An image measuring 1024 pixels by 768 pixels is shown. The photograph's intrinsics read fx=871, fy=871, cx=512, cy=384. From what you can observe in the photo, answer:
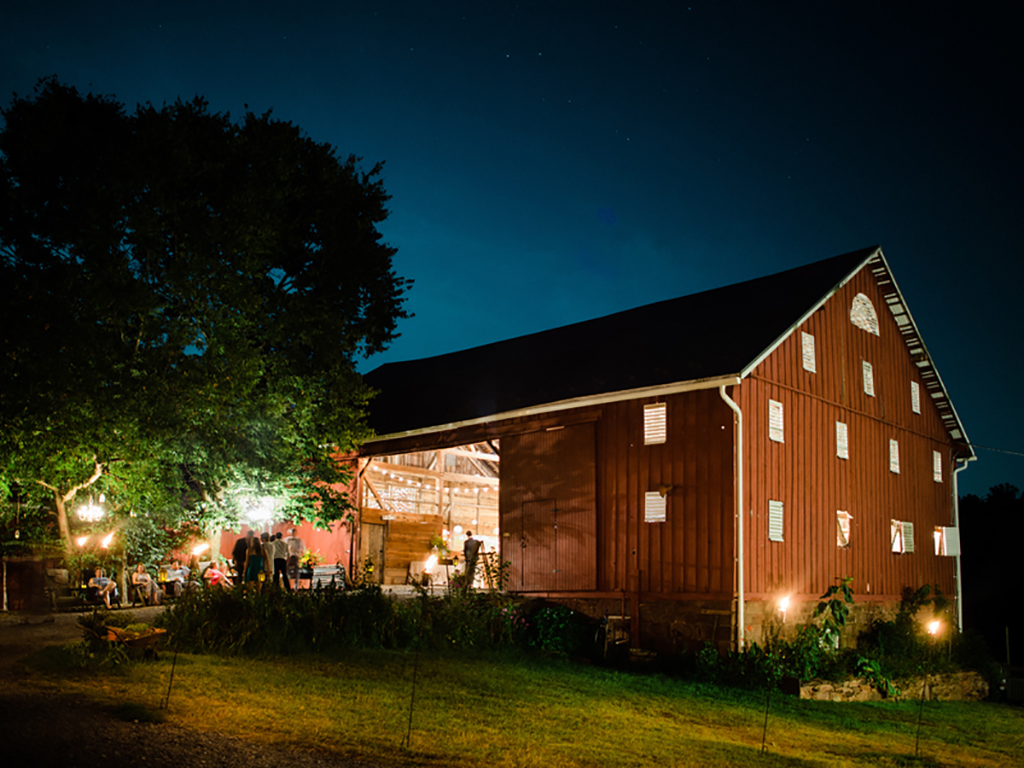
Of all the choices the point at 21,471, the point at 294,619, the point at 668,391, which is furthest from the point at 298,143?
the point at 294,619

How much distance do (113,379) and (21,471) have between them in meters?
2.52

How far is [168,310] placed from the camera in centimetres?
1975

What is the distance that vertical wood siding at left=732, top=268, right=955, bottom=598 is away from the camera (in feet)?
55.7

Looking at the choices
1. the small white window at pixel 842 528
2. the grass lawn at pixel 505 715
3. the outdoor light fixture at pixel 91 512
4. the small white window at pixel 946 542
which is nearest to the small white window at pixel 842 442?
the small white window at pixel 842 528

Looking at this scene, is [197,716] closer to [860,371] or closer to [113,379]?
[113,379]

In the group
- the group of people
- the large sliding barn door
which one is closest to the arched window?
the large sliding barn door

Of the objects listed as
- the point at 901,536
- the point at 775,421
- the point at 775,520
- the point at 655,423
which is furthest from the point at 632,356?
the point at 901,536

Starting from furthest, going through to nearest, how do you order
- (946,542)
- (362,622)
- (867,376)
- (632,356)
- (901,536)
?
(946,542) → (901,536) → (867,376) → (632,356) → (362,622)

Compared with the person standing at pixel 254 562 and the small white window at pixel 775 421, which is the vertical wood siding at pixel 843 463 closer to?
the small white window at pixel 775 421

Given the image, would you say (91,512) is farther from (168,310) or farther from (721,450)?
(721,450)

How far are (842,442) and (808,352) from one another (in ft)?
8.02

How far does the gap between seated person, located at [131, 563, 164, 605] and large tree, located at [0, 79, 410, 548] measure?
1440 mm

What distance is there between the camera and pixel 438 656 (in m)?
14.1

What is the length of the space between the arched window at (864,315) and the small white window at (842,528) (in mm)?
4592
